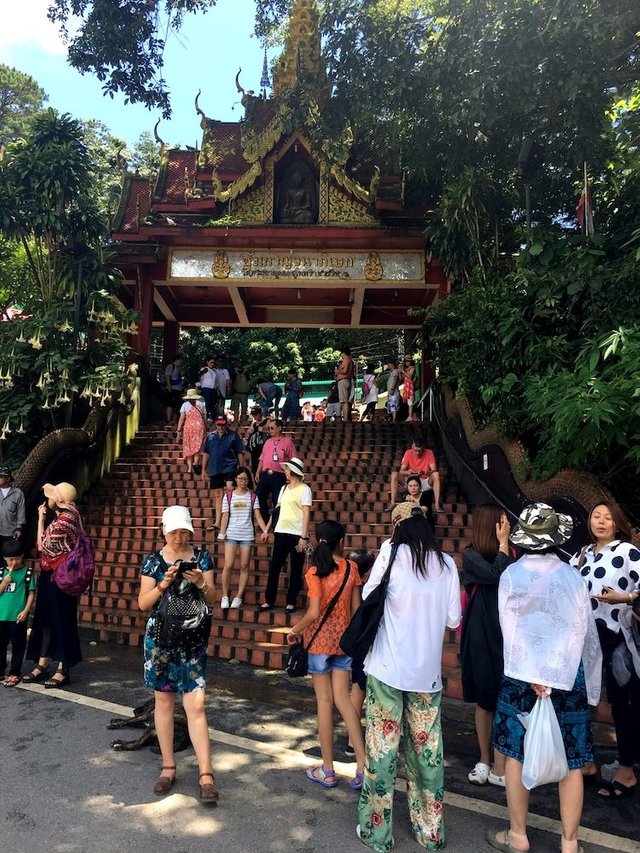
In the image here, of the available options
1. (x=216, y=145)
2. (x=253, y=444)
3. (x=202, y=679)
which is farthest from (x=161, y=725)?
(x=216, y=145)

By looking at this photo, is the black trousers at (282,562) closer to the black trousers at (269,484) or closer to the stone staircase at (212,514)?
the stone staircase at (212,514)

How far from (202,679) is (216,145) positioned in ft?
47.9

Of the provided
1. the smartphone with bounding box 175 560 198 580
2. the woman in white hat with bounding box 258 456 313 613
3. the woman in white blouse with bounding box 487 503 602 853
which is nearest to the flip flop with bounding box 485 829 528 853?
the woman in white blouse with bounding box 487 503 602 853

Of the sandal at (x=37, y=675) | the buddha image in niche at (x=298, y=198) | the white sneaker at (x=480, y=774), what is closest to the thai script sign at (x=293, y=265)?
the buddha image in niche at (x=298, y=198)

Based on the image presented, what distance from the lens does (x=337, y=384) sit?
1511 cm

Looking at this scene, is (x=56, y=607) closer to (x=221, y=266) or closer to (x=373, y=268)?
(x=221, y=266)

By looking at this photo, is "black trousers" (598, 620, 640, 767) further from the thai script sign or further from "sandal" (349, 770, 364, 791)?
the thai script sign

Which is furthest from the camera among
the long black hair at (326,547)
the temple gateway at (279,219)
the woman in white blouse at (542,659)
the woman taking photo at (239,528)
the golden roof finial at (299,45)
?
the golden roof finial at (299,45)

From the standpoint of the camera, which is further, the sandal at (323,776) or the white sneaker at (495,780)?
the white sneaker at (495,780)

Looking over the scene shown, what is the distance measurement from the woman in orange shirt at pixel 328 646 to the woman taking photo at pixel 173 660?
0.55 metres

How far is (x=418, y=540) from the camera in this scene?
3.26m

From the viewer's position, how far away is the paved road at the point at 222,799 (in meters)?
3.18

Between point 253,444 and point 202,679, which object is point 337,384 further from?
point 202,679

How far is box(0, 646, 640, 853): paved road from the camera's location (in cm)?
318
